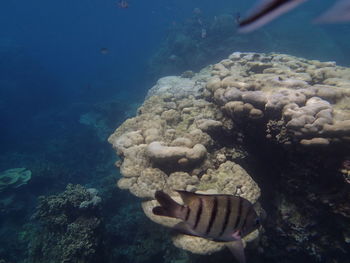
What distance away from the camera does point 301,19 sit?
2948 centimetres

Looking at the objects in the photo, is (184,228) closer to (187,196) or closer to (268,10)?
(187,196)

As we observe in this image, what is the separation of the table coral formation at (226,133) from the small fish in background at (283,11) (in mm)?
3572

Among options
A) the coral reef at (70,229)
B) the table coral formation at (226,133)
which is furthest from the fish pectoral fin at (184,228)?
the coral reef at (70,229)

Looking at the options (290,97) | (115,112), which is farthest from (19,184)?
(290,97)

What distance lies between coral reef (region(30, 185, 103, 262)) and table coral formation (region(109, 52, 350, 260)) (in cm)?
230

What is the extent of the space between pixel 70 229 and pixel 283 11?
6.79 meters

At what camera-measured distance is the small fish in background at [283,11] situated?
0.68m

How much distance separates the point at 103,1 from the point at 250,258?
123583 millimetres

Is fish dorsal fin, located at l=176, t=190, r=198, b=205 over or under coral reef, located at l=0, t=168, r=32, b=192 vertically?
over

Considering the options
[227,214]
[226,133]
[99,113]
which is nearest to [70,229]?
[226,133]

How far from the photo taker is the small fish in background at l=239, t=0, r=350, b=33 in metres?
0.68

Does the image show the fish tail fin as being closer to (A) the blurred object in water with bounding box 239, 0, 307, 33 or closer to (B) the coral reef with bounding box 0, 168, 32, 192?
(A) the blurred object in water with bounding box 239, 0, 307, 33

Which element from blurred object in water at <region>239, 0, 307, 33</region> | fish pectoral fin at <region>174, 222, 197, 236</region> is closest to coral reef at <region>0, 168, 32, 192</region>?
fish pectoral fin at <region>174, 222, 197, 236</region>

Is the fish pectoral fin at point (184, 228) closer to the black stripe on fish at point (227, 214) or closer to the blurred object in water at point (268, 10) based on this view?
the black stripe on fish at point (227, 214)
